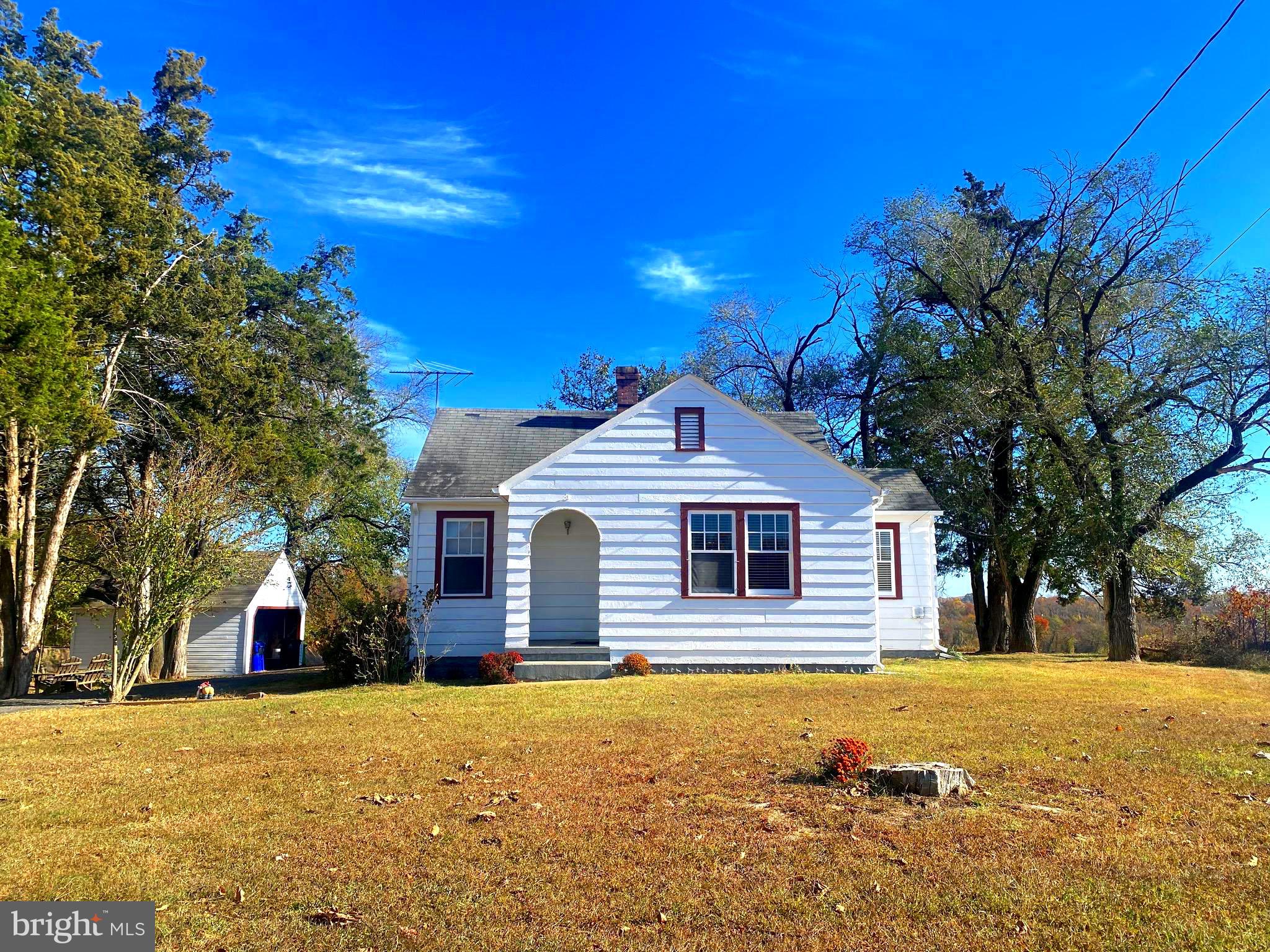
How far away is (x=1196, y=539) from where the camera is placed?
21125mm

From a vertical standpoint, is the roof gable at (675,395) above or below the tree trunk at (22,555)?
above

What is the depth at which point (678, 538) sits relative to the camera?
52.0 ft

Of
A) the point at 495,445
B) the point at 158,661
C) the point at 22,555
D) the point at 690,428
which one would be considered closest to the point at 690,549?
the point at 690,428

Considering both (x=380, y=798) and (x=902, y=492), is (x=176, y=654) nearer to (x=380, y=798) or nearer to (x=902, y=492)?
(x=380, y=798)

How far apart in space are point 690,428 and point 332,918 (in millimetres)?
12793

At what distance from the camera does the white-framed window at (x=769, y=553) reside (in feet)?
52.0

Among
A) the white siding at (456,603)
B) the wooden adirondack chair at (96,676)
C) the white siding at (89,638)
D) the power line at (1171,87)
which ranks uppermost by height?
the power line at (1171,87)

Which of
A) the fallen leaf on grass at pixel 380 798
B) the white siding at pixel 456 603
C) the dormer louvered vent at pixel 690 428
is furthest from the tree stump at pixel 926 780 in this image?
the white siding at pixel 456 603

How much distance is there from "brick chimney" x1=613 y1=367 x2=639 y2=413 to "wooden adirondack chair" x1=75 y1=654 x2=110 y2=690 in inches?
604

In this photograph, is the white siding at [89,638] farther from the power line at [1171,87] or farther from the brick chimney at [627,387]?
the power line at [1171,87]

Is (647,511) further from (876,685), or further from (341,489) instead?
(341,489)

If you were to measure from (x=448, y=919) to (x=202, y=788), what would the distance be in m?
3.79

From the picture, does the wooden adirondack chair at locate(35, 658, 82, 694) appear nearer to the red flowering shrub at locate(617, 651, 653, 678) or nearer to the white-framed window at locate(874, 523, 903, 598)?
the red flowering shrub at locate(617, 651, 653, 678)

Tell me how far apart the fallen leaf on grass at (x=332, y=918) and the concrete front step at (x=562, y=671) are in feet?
35.0
